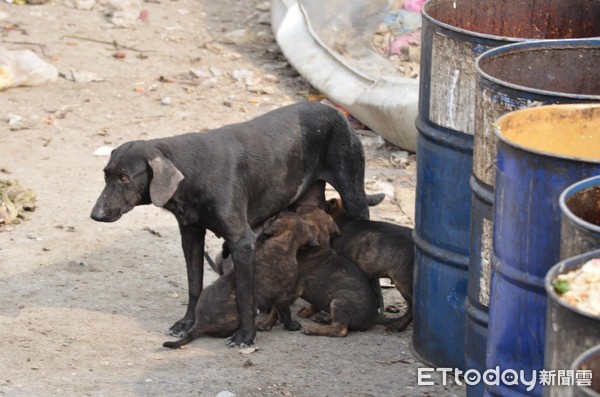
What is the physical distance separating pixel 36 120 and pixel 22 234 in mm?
2421

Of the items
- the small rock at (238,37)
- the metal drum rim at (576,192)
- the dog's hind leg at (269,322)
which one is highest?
the metal drum rim at (576,192)

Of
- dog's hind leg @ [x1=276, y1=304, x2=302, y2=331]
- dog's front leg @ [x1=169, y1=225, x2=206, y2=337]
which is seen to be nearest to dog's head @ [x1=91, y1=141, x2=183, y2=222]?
dog's front leg @ [x1=169, y1=225, x2=206, y2=337]

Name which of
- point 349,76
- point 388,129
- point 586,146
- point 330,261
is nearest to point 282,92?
point 349,76

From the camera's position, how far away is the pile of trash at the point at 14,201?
8.04 metres

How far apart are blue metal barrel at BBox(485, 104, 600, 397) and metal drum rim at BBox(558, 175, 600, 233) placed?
0.66ft

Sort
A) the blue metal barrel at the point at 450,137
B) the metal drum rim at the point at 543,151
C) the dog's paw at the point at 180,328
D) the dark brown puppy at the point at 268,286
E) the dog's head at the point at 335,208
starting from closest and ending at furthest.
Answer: the metal drum rim at the point at 543,151 → the blue metal barrel at the point at 450,137 → the dark brown puppy at the point at 268,286 → the dog's paw at the point at 180,328 → the dog's head at the point at 335,208

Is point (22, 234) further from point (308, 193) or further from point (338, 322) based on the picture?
point (338, 322)

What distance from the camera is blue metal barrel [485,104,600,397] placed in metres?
4.13

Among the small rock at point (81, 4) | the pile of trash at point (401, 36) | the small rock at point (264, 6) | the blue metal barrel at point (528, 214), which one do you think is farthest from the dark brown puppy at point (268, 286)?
the small rock at point (81, 4)

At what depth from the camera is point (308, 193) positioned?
7.32m

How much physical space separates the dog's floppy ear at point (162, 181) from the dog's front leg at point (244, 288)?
519 millimetres

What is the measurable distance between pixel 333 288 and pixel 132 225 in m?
2.12

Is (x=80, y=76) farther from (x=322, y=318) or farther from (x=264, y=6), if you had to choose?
(x=322, y=318)

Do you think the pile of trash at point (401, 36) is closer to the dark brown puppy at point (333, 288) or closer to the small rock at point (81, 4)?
the small rock at point (81, 4)
